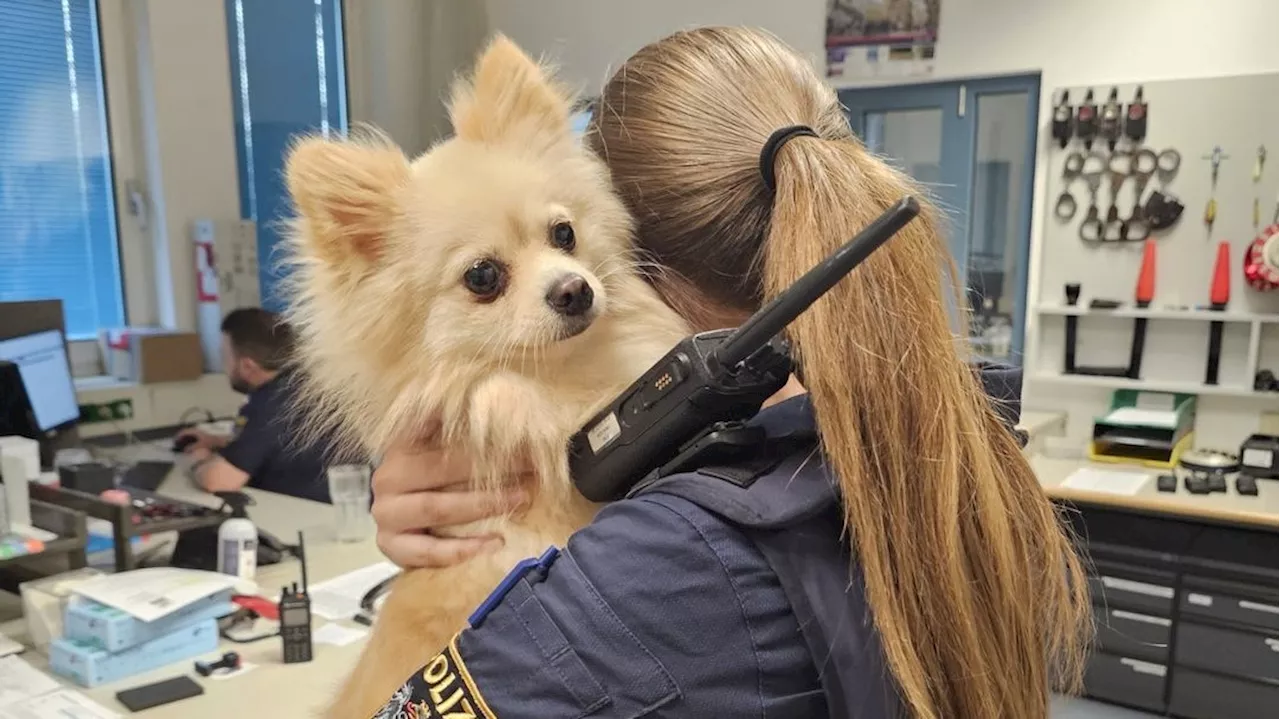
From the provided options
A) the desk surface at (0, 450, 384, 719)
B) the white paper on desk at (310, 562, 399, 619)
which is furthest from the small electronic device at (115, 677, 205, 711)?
the white paper on desk at (310, 562, 399, 619)

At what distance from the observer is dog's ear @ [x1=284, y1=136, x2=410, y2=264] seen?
100cm

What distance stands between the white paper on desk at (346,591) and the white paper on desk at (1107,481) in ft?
7.87

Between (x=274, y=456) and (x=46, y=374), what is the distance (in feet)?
2.82

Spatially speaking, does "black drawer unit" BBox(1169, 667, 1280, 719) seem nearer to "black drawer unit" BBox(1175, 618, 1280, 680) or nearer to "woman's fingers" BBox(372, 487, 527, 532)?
"black drawer unit" BBox(1175, 618, 1280, 680)

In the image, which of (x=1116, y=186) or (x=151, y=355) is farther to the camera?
(x=151, y=355)

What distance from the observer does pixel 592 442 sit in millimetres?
874

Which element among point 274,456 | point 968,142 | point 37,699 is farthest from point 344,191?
point 968,142

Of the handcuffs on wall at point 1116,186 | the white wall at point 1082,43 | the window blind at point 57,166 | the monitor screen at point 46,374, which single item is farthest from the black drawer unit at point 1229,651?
the window blind at point 57,166

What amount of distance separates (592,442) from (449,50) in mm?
5000

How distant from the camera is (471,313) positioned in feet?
3.37

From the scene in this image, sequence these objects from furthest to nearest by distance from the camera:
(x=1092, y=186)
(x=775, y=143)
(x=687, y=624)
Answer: (x=1092, y=186), (x=775, y=143), (x=687, y=624)

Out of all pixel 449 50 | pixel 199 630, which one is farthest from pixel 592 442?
pixel 449 50

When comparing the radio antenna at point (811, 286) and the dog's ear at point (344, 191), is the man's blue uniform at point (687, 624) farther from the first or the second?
the dog's ear at point (344, 191)

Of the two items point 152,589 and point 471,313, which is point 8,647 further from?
point 471,313
